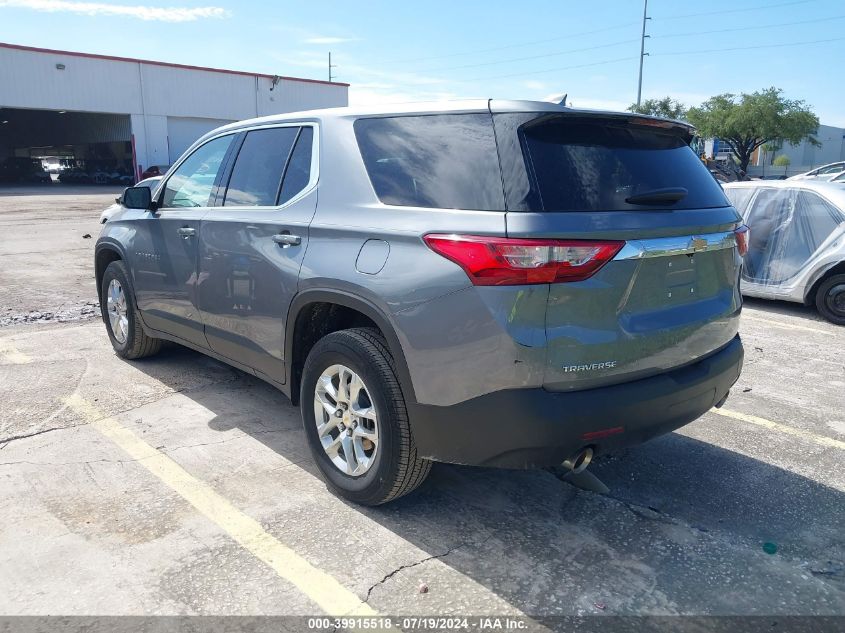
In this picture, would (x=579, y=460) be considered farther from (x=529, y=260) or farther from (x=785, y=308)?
(x=785, y=308)

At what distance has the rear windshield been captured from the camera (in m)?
2.69

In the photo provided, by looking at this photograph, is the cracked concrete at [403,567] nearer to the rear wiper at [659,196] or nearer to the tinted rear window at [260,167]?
the rear wiper at [659,196]

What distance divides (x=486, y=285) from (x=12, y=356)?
4969mm

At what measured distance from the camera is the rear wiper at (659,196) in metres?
2.85

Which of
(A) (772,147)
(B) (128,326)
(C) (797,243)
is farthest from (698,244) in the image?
(A) (772,147)

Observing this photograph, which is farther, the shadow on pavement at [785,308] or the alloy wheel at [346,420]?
the shadow on pavement at [785,308]

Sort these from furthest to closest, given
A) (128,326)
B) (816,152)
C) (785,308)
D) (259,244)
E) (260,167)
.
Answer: (816,152) < (785,308) < (128,326) < (260,167) < (259,244)

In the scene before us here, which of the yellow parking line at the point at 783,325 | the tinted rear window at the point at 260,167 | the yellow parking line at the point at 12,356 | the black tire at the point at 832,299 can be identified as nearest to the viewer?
the tinted rear window at the point at 260,167

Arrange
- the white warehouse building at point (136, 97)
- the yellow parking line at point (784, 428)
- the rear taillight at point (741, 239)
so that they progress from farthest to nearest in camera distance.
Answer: the white warehouse building at point (136, 97) → the yellow parking line at point (784, 428) → the rear taillight at point (741, 239)

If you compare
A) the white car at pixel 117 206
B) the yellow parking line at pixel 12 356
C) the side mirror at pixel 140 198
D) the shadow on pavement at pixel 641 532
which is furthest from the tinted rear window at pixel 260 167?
the yellow parking line at pixel 12 356

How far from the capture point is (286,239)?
3.56 m

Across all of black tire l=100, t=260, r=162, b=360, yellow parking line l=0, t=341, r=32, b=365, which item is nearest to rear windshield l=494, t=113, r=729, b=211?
black tire l=100, t=260, r=162, b=360

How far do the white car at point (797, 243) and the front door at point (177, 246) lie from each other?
6.10 meters

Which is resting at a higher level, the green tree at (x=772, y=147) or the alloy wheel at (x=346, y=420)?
the green tree at (x=772, y=147)
